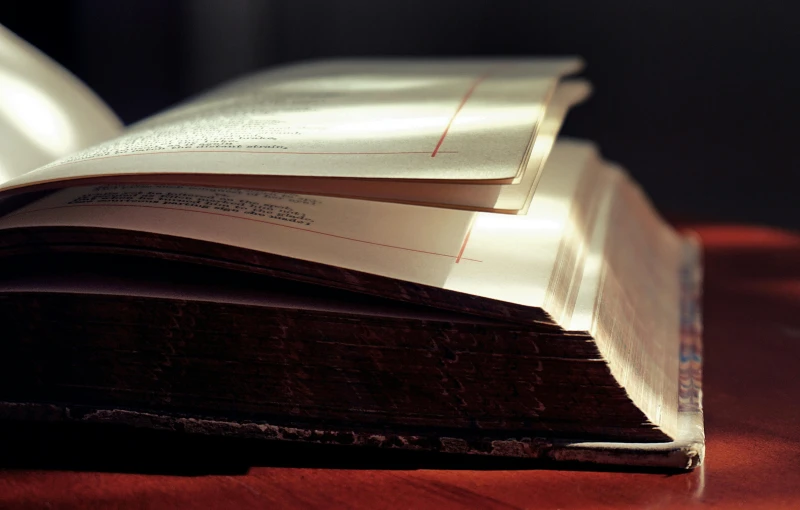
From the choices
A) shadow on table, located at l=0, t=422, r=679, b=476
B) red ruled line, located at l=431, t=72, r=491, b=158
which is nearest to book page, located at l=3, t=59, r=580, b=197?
red ruled line, located at l=431, t=72, r=491, b=158

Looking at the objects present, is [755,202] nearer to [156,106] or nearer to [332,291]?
[156,106]

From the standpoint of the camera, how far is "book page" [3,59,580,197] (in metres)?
0.35

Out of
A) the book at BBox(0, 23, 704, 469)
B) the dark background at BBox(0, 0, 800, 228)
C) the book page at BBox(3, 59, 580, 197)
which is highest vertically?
the dark background at BBox(0, 0, 800, 228)

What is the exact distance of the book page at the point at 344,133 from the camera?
35cm

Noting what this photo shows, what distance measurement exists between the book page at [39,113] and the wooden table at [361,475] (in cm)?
14

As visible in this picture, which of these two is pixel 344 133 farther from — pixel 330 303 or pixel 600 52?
pixel 600 52

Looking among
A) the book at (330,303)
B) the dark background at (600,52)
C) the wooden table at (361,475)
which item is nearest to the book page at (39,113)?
the book at (330,303)

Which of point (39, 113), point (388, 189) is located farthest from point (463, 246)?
point (39, 113)

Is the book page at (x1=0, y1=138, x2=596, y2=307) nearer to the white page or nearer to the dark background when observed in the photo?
the white page

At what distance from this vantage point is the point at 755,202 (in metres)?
1.53

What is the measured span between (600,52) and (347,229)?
1311 millimetres

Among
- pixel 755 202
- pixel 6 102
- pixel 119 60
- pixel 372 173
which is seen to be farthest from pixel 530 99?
pixel 119 60

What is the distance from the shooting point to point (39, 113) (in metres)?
0.49

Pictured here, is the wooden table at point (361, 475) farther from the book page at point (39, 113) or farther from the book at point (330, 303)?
the book page at point (39, 113)
